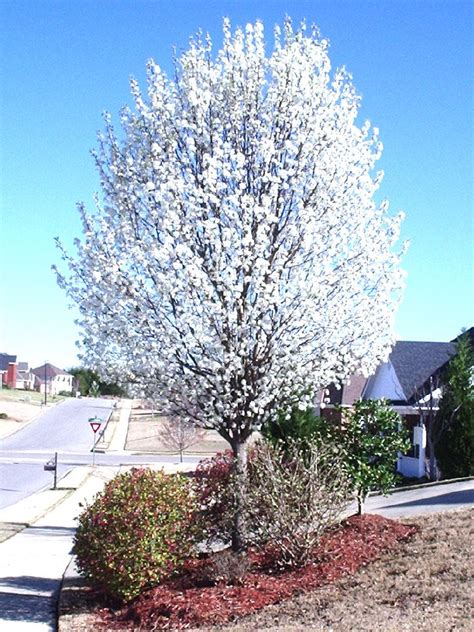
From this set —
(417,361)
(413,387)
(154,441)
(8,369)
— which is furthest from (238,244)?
(8,369)

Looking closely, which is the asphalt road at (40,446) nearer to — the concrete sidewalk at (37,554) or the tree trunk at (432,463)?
the concrete sidewalk at (37,554)

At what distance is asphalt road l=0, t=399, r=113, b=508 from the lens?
1273 inches

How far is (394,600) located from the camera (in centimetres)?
847

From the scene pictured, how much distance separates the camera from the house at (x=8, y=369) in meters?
110

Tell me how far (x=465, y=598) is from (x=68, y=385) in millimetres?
152027

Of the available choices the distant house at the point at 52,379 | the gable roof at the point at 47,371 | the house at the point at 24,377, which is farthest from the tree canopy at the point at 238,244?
the gable roof at the point at 47,371

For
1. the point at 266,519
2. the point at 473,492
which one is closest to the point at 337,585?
the point at 266,519

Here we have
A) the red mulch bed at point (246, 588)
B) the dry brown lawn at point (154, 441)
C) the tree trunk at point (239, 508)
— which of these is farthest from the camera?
the dry brown lawn at point (154, 441)

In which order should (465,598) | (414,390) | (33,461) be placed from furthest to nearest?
(33,461) < (414,390) < (465,598)

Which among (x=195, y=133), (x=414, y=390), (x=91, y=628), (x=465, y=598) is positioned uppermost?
(x=195, y=133)

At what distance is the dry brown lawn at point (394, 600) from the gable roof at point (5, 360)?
335ft

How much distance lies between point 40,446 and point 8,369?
6174 cm

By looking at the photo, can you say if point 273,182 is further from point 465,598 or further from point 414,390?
point 414,390

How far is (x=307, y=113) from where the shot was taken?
10.8m
